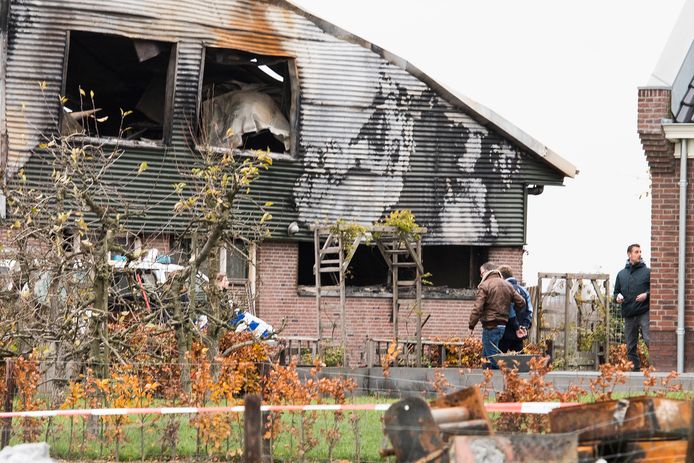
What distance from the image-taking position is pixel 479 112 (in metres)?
29.4

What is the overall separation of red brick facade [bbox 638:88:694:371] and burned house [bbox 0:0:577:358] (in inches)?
340

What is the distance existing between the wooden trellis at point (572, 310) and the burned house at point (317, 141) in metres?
3.80

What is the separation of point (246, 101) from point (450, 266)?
593cm

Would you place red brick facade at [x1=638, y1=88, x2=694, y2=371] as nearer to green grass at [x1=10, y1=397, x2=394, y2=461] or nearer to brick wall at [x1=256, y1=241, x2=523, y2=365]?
green grass at [x1=10, y1=397, x2=394, y2=461]

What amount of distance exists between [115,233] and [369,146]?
1514cm

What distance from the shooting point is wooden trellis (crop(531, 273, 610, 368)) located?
2373cm

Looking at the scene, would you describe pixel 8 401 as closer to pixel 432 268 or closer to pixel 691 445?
pixel 691 445

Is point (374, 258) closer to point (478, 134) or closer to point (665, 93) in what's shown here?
point (478, 134)

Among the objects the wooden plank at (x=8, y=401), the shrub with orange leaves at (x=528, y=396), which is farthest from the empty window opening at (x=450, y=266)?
the wooden plank at (x=8, y=401)

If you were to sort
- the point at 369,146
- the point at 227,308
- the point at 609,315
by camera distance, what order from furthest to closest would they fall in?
the point at 369,146 < the point at 609,315 < the point at 227,308

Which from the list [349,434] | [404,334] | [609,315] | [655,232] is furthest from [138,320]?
[404,334]

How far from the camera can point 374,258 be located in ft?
102

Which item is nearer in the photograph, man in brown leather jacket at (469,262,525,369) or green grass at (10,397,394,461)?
green grass at (10,397,394,461)

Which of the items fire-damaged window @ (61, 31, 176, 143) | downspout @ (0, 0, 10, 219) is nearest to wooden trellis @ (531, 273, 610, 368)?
fire-damaged window @ (61, 31, 176, 143)
